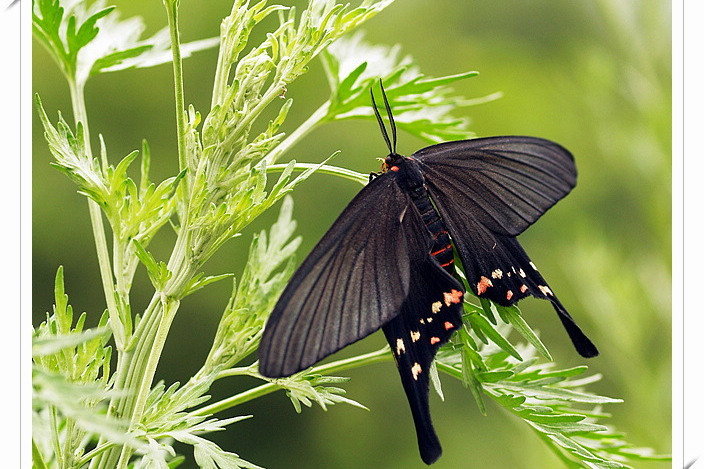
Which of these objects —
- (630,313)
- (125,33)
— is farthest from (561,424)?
(630,313)

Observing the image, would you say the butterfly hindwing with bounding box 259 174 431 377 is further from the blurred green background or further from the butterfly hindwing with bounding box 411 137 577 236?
the blurred green background

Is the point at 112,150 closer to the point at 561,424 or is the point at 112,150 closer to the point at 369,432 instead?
the point at 369,432

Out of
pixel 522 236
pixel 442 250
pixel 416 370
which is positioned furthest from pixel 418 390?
pixel 522 236

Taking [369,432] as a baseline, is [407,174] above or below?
above

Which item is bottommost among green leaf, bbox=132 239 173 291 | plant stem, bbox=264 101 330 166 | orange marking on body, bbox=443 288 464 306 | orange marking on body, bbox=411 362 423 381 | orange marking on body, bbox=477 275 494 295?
Result: orange marking on body, bbox=411 362 423 381

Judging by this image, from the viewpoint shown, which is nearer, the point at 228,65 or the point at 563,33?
the point at 228,65

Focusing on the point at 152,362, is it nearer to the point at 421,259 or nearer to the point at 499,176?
the point at 421,259

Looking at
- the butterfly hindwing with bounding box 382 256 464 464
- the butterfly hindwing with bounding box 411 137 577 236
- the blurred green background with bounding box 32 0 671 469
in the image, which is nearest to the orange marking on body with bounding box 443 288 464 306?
the butterfly hindwing with bounding box 382 256 464 464
